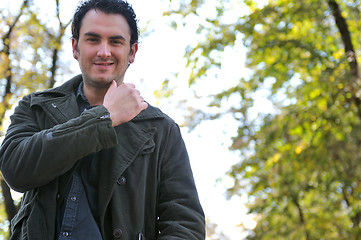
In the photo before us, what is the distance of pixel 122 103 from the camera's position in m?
2.10

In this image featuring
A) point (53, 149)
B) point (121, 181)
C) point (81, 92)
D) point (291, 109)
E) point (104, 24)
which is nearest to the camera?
point (53, 149)

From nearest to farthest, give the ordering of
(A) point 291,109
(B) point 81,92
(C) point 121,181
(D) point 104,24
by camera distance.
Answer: (C) point 121,181 → (D) point 104,24 → (B) point 81,92 → (A) point 291,109

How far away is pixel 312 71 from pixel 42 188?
6725mm

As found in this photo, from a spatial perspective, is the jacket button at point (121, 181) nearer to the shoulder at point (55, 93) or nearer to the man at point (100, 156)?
the man at point (100, 156)

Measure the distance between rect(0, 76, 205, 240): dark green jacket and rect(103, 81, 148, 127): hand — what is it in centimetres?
5

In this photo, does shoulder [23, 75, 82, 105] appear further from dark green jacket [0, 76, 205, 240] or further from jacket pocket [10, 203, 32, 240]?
jacket pocket [10, 203, 32, 240]

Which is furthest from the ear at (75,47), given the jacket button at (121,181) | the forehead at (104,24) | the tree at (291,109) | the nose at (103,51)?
the tree at (291,109)

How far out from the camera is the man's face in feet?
7.48

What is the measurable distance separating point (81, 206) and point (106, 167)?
0.67ft

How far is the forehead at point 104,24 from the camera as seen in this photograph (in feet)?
7.55

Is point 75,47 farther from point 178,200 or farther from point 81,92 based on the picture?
point 178,200

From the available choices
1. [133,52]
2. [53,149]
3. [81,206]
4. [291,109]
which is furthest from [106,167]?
[291,109]

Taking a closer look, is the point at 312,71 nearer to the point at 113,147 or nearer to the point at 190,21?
the point at 190,21

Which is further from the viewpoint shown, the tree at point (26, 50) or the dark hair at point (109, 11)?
the tree at point (26, 50)
